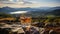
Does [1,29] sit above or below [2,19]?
below

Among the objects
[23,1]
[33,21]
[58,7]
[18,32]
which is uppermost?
[23,1]

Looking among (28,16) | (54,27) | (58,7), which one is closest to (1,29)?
(28,16)

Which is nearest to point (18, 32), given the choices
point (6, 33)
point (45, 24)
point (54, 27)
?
point (6, 33)

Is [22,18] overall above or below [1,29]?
above

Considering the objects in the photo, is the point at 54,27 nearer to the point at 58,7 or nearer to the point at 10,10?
the point at 58,7

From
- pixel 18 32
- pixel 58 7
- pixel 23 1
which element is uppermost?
pixel 23 1

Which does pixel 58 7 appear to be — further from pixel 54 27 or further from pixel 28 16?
pixel 28 16

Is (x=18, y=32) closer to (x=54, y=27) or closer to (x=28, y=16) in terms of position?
(x=28, y=16)

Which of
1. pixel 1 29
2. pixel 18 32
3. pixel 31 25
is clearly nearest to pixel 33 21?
pixel 31 25
